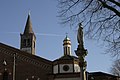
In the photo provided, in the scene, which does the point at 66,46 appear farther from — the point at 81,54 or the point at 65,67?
the point at 81,54

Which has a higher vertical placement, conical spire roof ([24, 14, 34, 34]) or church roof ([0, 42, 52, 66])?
conical spire roof ([24, 14, 34, 34])

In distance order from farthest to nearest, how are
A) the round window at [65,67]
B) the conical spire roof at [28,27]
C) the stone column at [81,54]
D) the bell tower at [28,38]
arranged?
the conical spire roof at [28,27] → the bell tower at [28,38] → the round window at [65,67] → the stone column at [81,54]

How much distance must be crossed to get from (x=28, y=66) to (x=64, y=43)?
10.1 m

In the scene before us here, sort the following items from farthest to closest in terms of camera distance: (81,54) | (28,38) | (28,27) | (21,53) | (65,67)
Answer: (28,27), (28,38), (21,53), (65,67), (81,54)

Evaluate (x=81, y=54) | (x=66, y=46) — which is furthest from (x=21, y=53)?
(x=81, y=54)

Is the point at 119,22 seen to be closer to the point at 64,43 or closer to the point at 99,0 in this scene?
the point at 99,0

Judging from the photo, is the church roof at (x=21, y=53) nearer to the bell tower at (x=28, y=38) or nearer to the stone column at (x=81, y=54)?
the bell tower at (x=28, y=38)

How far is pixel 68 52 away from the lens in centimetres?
4500

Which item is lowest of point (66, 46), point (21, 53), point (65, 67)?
point (65, 67)

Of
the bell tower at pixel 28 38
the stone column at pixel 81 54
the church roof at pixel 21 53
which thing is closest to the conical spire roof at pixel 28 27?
the bell tower at pixel 28 38

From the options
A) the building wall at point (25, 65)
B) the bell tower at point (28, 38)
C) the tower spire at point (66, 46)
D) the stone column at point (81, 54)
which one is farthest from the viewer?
the bell tower at point (28, 38)

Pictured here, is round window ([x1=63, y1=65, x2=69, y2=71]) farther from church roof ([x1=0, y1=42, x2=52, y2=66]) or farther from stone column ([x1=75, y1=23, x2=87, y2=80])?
stone column ([x1=75, y1=23, x2=87, y2=80])

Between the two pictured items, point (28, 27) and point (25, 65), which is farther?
point (28, 27)

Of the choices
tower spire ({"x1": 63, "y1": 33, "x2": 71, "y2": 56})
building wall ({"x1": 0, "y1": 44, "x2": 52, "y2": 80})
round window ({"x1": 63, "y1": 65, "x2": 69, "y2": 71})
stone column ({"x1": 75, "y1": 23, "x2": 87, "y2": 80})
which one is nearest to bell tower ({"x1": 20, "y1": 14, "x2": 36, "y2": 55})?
tower spire ({"x1": 63, "y1": 33, "x2": 71, "y2": 56})
